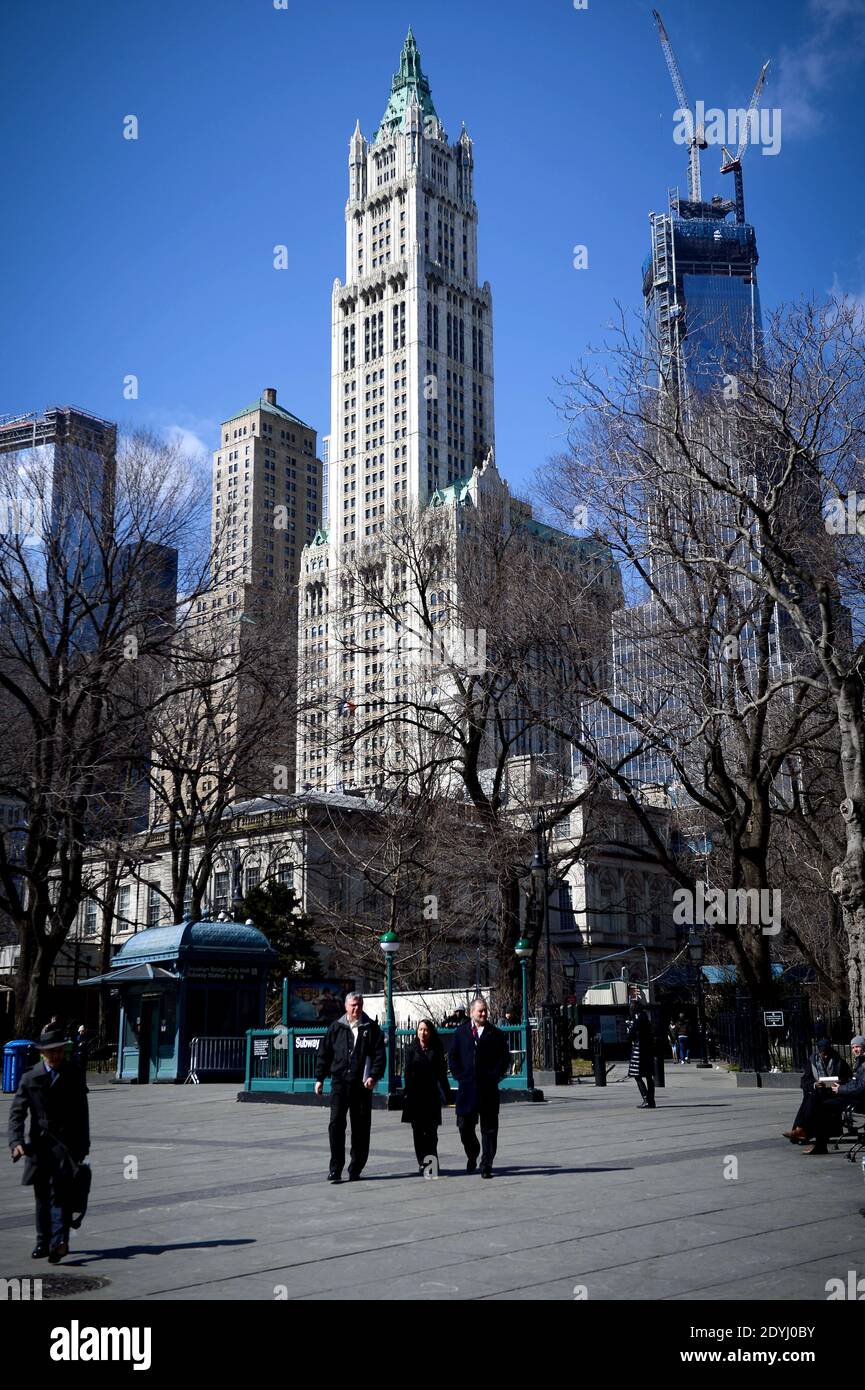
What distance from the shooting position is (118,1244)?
28.6 feet

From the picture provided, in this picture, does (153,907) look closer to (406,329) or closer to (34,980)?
(34,980)

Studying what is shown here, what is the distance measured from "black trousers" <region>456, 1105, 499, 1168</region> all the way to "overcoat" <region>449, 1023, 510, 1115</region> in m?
0.04

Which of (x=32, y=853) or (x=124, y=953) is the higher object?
(x=32, y=853)

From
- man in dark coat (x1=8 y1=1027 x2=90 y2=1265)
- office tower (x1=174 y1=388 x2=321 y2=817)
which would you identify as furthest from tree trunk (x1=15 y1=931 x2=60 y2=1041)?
man in dark coat (x1=8 y1=1027 x2=90 y2=1265)

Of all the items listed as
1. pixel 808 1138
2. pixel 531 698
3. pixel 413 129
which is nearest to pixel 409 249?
pixel 413 129

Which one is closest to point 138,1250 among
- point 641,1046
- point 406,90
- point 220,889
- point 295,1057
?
point 641,1046

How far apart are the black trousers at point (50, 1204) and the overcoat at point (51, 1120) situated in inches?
1.3

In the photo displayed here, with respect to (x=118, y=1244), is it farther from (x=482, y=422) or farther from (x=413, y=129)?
(x=413, y=129)

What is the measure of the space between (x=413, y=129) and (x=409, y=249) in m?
18.2

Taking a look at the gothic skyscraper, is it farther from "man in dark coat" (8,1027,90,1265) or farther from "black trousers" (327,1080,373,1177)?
A: "man in dark coat" (8,1027,90,1265)

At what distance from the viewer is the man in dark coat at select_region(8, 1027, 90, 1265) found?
8102 mm

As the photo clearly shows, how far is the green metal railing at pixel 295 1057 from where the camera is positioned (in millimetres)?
22453

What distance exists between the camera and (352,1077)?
1199 centimetres

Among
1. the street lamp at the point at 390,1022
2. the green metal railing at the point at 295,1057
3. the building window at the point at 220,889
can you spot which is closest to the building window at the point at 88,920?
the building window at the point at 220,889
